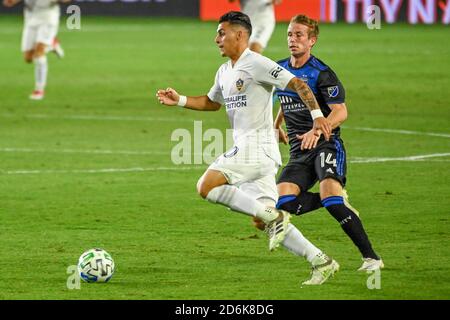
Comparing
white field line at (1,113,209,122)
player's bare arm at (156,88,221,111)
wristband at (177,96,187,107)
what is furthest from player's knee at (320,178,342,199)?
white field line at (1,113,209,122)

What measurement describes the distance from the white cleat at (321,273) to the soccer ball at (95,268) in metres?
1.47

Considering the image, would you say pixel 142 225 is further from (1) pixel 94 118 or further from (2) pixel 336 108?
(1) pixel 94 118

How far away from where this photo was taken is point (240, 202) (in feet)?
31.9

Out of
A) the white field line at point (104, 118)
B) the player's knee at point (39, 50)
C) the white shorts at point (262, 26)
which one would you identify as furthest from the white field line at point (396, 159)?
the player's knee at point (39, 50)

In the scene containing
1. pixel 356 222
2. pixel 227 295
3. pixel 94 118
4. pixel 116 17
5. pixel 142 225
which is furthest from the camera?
pixel 116 17

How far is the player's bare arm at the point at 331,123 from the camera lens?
973cm

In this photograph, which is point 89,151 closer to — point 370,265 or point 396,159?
point 396,159

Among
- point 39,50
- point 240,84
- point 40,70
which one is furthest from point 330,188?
point 39,50

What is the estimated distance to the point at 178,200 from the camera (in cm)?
1401

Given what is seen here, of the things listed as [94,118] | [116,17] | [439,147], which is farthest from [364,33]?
[439,147]

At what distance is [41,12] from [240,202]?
16.7 metres

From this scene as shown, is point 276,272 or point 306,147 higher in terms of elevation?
point 306,147

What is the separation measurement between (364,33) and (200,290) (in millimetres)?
29958

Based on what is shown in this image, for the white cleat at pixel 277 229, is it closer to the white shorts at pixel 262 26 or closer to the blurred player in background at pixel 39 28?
the blurred player in background at pixel 39 28
